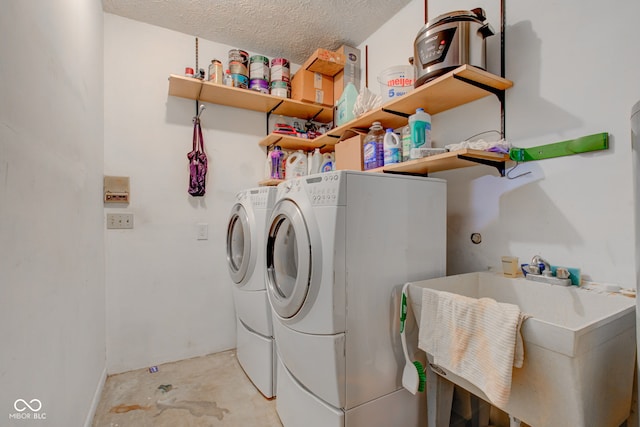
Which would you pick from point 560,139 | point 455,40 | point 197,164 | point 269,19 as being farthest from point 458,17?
point 197,164

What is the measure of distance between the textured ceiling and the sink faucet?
189 cm

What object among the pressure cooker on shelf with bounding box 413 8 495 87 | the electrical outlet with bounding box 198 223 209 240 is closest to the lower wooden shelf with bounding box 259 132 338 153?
the electrical outlet with bounding box 198 223 209 240

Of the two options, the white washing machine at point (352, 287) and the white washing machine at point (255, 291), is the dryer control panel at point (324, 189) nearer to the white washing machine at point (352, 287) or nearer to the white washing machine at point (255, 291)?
the white washing machine at point (352, 287)

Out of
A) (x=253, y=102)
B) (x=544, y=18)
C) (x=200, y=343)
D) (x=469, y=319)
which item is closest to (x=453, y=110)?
(x=544, y=18)

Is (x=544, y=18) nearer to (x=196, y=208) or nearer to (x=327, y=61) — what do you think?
(x=327, y=61)

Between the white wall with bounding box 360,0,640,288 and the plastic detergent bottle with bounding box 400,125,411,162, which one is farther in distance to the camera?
the plastic detergent bottle with bounding box 400,125,411,162

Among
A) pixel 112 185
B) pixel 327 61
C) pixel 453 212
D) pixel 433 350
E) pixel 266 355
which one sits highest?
pixel 327 61

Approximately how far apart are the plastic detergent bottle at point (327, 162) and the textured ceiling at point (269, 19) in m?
0.97

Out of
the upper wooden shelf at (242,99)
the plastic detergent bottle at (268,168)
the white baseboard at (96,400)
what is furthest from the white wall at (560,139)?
the white baseboard at (96,400)

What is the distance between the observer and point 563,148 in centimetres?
125

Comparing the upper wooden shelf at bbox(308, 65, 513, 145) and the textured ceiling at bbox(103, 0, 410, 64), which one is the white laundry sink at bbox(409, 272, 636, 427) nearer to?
the upper wooden shelf at bbox(308, 65, 513, 145)

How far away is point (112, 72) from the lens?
2164 millimetres

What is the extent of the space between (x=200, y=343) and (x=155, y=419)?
77cm

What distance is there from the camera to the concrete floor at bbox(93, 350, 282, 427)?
1637mm
